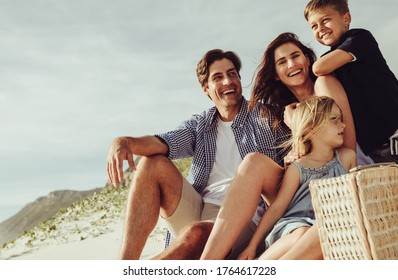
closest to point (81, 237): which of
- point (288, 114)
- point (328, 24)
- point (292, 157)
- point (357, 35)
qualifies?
point (288, 114)

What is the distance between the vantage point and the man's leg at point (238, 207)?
2381mm

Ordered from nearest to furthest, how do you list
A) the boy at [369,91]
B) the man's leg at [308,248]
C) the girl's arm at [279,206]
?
the man's leg at [308,248]
the girl's arm at [279,206]
the boy at [369,91]

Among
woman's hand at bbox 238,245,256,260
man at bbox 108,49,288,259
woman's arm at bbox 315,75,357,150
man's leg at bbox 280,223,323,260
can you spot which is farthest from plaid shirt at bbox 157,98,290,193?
man's leg at bbox 280,223,323,260

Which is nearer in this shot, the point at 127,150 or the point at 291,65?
the point at 127,150

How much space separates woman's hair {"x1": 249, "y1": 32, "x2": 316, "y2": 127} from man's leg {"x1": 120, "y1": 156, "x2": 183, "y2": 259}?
69 centimetres

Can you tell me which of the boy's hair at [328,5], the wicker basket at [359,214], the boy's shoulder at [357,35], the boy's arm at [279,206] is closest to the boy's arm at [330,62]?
the boy's shoulder at [357,35]

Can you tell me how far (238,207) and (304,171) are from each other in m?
0.35

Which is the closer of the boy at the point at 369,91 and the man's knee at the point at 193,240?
the man's knee at the point at 193,240

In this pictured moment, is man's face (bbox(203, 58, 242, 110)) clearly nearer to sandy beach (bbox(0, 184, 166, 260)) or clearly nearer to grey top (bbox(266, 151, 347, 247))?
grey top (bbox(266, 151, 347, 247))

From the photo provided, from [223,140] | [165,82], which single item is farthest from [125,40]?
[223,140]

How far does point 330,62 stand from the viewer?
8.99 ft

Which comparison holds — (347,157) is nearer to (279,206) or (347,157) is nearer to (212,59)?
(279,206)

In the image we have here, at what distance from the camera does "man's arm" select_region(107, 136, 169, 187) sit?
2.71 metres

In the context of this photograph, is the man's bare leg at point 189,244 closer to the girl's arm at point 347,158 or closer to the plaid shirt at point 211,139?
the plaid shirt at point 211,139
